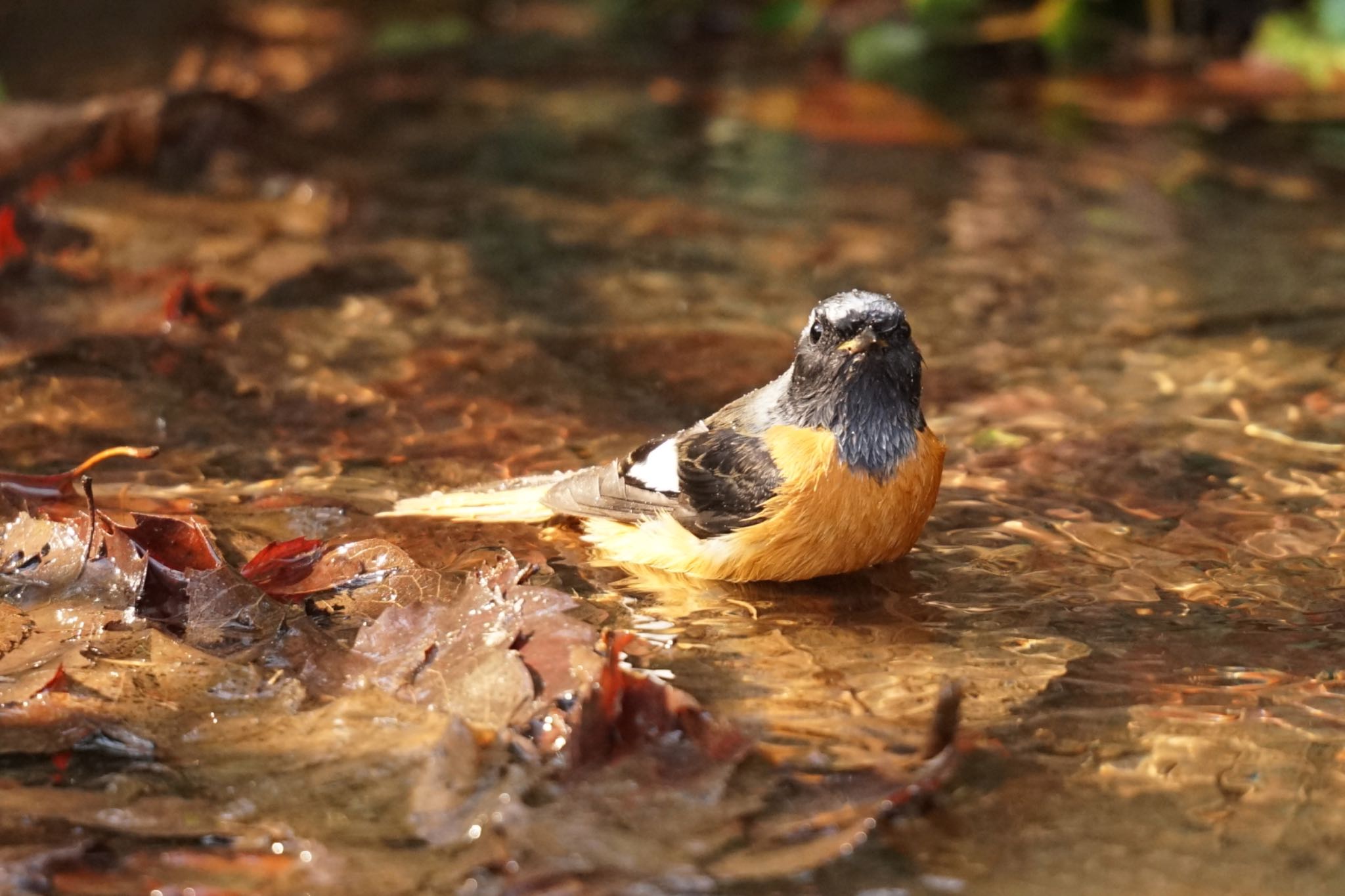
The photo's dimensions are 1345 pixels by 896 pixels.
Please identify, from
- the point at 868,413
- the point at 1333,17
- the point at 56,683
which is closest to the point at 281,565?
the point at 56,683

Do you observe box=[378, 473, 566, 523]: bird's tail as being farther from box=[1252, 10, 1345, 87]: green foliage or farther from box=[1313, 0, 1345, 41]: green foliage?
box=[1252, 10, 1345, 87]: green foliage

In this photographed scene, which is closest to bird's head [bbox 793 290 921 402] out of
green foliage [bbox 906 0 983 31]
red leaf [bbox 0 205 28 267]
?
red leaf [bbox 0 205 28 267]

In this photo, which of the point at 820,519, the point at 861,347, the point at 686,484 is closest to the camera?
the point at 820,519

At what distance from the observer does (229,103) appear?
8.55 m

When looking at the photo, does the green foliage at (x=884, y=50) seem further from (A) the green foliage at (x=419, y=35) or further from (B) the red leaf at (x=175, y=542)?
(B) the red leaf at (x=175, y=542)

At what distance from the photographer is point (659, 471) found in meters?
4.32

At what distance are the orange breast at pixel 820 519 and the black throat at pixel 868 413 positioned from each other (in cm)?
3

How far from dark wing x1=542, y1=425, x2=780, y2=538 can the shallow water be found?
0.62ft

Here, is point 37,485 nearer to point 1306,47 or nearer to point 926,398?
point 926,398

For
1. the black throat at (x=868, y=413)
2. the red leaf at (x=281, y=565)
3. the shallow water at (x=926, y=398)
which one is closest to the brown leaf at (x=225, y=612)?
the red leaf at (x=281, y=565)

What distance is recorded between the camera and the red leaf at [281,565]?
12.6ft

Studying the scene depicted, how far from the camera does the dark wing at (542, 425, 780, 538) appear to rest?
4.12m

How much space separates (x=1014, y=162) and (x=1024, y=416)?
12.3 ft

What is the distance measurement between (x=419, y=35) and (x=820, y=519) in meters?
9.05
